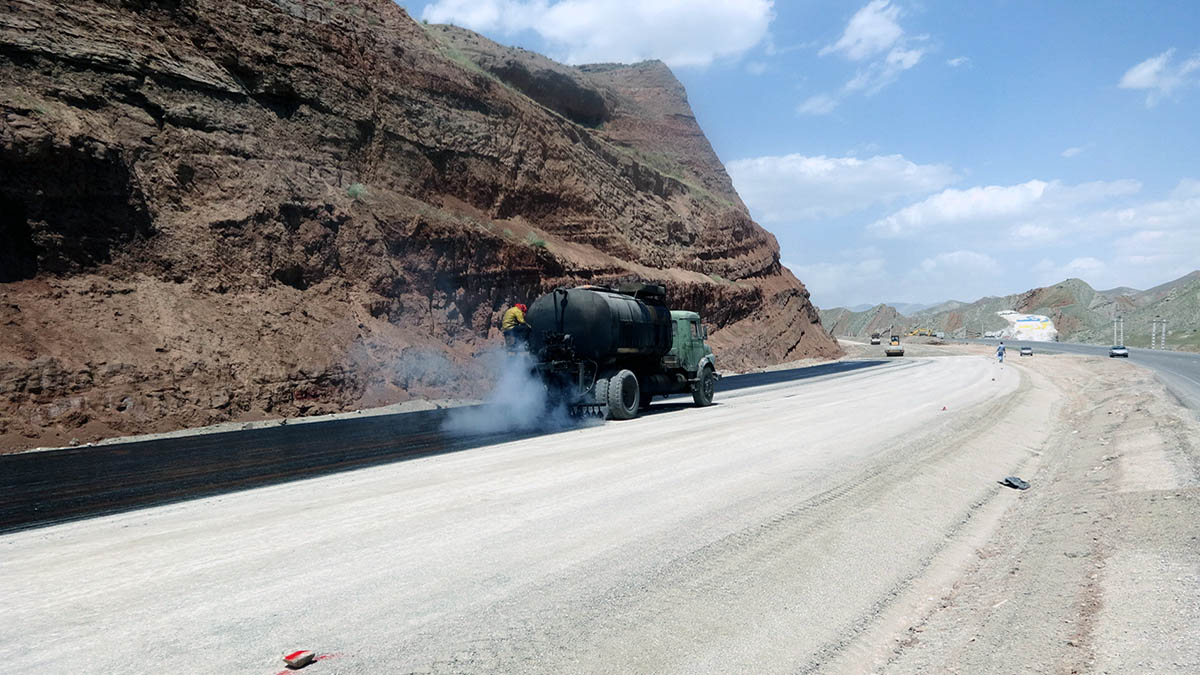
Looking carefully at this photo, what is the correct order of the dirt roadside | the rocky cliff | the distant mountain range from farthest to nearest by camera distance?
the distant mountain range → the rocky cliff → the dirt roadside

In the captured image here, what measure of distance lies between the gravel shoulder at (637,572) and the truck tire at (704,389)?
32.8ft

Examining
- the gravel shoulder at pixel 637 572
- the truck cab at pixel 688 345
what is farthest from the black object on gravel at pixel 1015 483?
the truck cab at pixel 688 345

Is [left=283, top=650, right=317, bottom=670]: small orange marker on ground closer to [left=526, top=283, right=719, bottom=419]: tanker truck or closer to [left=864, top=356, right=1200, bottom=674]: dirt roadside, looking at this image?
[left=864, top=356, right=1200, bottom=674]: dirt roadside

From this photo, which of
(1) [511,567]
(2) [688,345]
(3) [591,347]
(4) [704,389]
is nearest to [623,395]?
(3) [591,347]

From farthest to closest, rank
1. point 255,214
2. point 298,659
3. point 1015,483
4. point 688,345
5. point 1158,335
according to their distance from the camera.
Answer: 1. point 1158,335
2. point 255,214
3. point 688,345
4. point 1015,483
5. point 298,659

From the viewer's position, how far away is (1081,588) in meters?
5.24

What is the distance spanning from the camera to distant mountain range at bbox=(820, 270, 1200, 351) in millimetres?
95375

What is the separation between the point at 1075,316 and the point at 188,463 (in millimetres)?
→ 148701

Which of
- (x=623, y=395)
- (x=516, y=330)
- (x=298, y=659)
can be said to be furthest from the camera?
(x=623, y=395)

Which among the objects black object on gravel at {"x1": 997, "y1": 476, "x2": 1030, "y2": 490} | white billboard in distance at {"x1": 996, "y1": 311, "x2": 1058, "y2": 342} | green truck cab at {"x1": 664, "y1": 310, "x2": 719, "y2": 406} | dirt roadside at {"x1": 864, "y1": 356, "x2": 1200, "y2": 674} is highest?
white billboard in distance at {"x1": 996, "y1": 311, "x2": 1058, "y2": 342}

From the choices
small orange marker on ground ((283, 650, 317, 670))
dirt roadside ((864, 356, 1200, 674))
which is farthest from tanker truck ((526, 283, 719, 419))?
small orange marker on ground ((283, 650, 317, 670))

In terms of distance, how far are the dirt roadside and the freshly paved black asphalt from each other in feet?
26.7

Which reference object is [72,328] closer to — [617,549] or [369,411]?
[369,411]

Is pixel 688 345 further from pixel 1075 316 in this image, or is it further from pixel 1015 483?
pixel 1075 316
